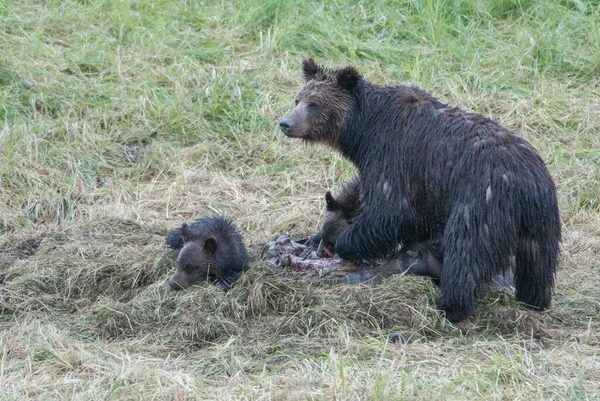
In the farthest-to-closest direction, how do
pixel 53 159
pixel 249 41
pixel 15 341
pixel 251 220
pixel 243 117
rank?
1. pixel 249 41
2. pixel 243 117
3. pixel 53 159
4. pixel 251 220
5. pixel 15 341

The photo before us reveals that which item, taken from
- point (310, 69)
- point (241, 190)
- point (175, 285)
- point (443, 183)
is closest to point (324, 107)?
point (310, 69)

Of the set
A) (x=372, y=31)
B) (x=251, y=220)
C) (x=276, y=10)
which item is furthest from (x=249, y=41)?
(x=251, y=220)

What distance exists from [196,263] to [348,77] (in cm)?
205

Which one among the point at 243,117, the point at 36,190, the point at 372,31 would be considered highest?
the point at 372,31

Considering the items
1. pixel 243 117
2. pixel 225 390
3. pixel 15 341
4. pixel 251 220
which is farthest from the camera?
pixel 243 117

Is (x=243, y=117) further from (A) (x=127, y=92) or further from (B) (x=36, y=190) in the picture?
(B) (x=36, y=190)

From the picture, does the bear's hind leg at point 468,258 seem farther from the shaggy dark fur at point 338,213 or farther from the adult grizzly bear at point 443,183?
the shaggy dark fur at point 338,213

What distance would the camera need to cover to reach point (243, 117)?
41.4ft

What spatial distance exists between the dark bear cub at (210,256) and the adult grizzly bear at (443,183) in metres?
0.89

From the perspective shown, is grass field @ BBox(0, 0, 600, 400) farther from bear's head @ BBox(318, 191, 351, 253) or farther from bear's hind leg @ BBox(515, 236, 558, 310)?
Answer: bear's head @ BBox(318, 191, 351, 253)

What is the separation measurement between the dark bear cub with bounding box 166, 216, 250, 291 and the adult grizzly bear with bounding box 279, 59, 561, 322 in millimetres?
892

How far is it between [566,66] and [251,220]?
16.3 ft

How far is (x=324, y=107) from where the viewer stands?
898 centimetres

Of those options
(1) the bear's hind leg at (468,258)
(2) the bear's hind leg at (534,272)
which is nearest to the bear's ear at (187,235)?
(1) the bear's hind leg at (468,258)
